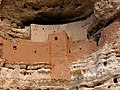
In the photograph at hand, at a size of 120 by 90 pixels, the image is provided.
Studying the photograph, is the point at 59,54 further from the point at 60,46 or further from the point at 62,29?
the point at 62,29

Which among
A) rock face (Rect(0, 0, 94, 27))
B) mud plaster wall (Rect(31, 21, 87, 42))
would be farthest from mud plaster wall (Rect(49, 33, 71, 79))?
rock face (Rect(0, 0, 94, 27))

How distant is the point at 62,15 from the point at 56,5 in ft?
2.23

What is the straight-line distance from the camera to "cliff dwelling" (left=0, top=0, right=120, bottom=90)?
10.9 meters

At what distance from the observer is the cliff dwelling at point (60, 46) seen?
10.9 m

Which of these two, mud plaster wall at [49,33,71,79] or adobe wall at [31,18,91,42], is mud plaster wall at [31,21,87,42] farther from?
mud plaster wall at [49,33,71,79]

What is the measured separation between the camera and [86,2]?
532 inches

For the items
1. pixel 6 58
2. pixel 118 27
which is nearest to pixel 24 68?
pixel 6 58

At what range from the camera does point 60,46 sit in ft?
40.0

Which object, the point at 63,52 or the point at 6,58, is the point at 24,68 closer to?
the point at 6,58

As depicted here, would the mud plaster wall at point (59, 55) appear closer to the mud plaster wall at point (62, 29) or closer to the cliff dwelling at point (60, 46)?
the cliff dwelling at point (60, 46)

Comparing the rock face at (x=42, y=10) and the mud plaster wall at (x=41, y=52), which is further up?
the rock face at (x=42, y=10)

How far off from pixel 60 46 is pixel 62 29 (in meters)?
2.05

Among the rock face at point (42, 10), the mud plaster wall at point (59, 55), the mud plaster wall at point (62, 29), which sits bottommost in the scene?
the mud plaster wall at point (59, 55)

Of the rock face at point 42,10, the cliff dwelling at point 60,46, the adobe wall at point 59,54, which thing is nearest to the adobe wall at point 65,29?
the cliff dwelling at point 60,46
